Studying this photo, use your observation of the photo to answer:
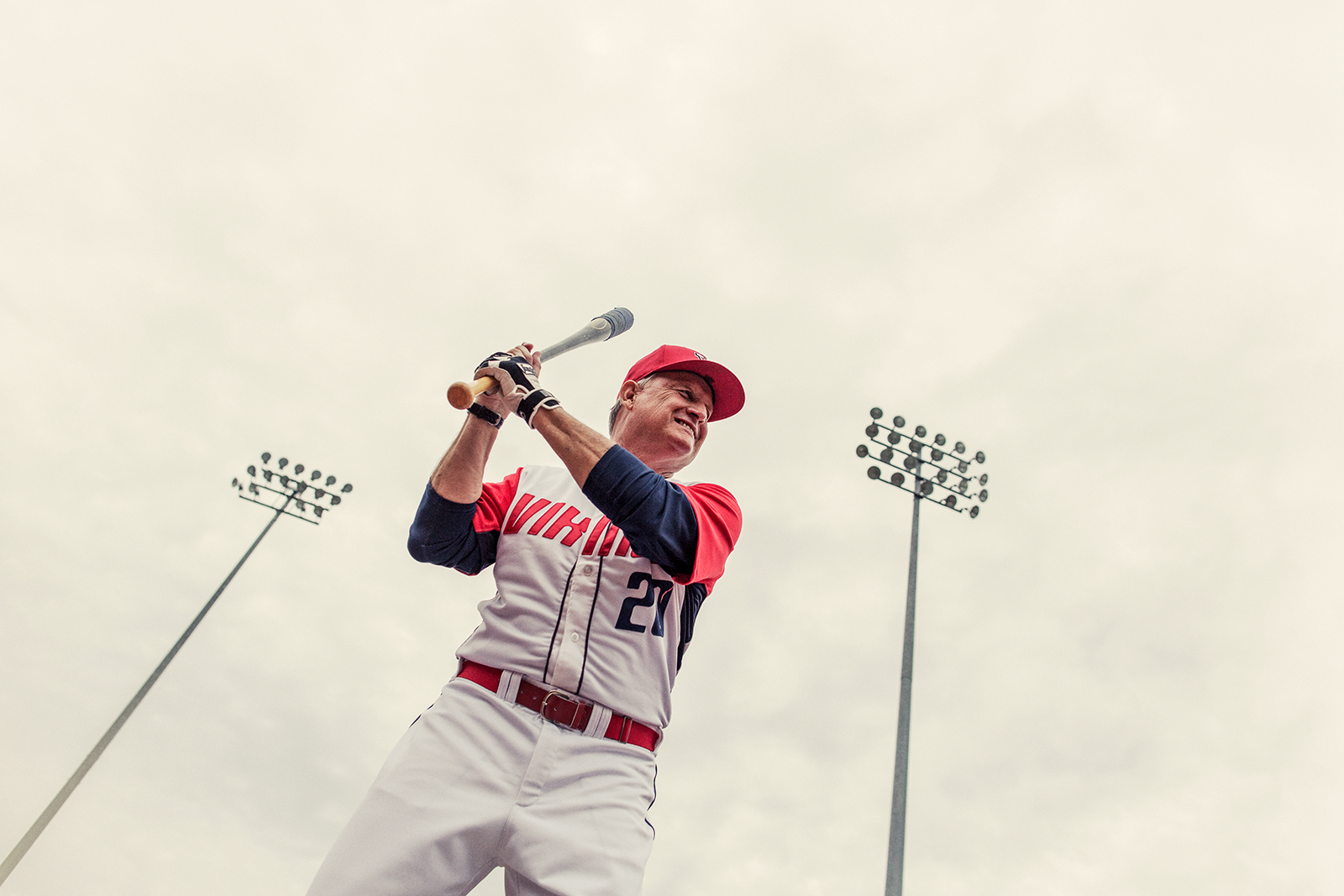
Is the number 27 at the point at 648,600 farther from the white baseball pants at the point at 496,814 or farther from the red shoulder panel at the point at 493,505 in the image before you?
the red shoulder panel at the point at 493,505

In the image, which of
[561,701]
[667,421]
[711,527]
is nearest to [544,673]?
[561,701]

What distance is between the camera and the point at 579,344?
367 cm

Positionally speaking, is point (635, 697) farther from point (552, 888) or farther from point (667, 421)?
point (667, 421)

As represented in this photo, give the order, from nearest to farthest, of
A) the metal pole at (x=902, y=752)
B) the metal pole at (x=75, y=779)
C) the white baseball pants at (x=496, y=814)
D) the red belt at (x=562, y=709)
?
the white baseball pants at (x=496, y=814) < the red belt at (x=562, y=709) < the metal pole at (x=902, y=752) < the metal pole at (x=75, y=779)

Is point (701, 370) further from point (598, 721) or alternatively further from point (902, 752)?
point (902, 752)

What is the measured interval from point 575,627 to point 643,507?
1.40 feet

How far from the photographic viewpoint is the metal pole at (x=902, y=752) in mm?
8266

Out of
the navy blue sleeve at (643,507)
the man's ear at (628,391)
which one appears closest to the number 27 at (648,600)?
the navy blue sleeve at (643,507)

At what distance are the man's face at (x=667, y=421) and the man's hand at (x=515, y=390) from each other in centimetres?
57

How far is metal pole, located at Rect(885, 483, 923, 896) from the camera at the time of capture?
8.27 metres

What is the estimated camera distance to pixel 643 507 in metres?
2.36

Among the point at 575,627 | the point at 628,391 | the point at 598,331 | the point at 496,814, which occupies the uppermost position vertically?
the point at 598,331

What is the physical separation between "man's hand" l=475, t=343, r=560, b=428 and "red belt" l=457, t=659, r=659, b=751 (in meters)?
0.79

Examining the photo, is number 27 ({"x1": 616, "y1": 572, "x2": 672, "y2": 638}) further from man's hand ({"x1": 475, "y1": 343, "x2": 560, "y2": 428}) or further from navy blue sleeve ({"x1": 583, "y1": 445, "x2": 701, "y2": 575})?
man's hand ({"x1": 475, "y1": 343, "x2": 560, "y2": 428})
